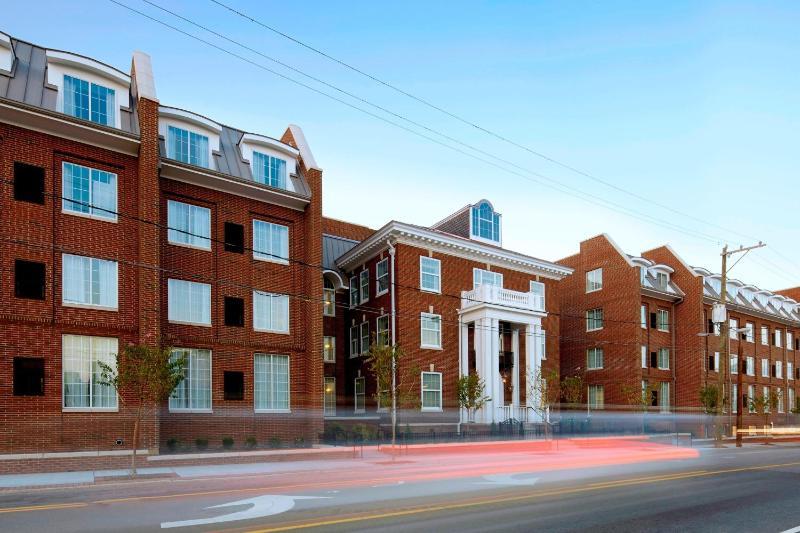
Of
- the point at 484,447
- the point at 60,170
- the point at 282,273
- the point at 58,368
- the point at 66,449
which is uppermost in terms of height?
the point at 60,170

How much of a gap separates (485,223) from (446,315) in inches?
283

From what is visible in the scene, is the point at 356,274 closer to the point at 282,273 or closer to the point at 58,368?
the point at 282,273

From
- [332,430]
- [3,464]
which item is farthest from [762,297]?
[3,464]

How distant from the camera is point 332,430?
3319cm

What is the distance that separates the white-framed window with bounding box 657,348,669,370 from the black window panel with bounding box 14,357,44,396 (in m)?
43.0

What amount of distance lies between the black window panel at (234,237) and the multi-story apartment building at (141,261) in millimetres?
92

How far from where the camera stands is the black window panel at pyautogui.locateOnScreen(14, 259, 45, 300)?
2189cm

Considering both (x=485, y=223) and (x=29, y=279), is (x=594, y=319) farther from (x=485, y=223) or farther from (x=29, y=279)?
(x=29, y=279)

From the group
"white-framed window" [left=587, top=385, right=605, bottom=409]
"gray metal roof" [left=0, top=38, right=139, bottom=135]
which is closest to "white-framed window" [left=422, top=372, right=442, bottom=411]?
"white-framed window" [left=587, top=385, right=605, bottom=409]

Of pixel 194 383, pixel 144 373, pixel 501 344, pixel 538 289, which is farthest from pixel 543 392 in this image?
pixel 144 373

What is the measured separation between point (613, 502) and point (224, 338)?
19.0 m

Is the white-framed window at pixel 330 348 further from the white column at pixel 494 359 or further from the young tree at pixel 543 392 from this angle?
the young tree at pixel 543 392

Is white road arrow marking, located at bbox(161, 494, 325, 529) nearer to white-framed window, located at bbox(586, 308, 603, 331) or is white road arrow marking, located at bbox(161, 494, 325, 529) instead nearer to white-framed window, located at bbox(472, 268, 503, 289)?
white-framed window, located at bbox(472, 268, 503, 289)

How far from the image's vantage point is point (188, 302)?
27.1 meters
